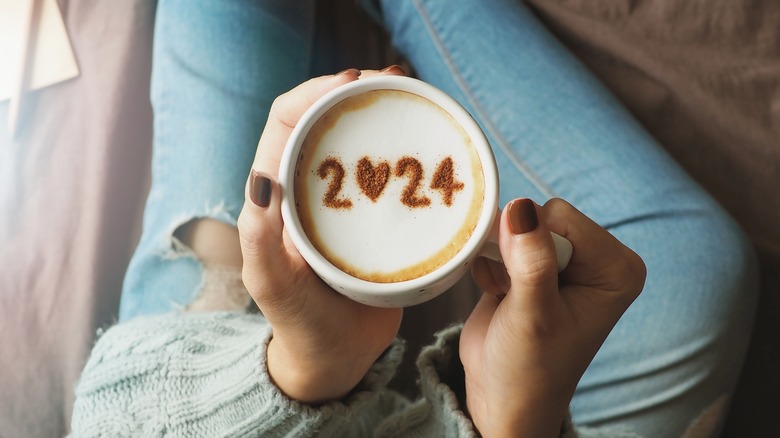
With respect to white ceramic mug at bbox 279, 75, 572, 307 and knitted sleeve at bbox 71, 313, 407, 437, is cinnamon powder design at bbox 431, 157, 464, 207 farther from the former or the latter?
knitted sleeve at bbox 71, 313, 407, 437

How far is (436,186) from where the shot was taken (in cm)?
52

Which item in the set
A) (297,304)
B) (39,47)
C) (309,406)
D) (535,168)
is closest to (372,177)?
(297,304)

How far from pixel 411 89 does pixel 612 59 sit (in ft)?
1.67

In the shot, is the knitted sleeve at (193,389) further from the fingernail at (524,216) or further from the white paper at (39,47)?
the white paper at (39,47)

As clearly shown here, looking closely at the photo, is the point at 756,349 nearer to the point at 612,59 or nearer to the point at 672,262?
the point at 672,262

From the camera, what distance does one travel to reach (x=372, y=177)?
20.3 inches

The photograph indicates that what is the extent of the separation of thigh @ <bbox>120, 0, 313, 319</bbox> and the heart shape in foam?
1.12 ft

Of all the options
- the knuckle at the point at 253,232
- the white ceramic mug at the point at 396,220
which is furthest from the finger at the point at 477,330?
the knuckle at the point at 253,232

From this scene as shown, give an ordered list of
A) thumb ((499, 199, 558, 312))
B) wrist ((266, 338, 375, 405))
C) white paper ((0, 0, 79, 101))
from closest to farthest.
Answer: thumb ((499, 199, 558, 312)), wrist ((266, 338, 375, 405)), white paper ((0, 0, 79, 101))

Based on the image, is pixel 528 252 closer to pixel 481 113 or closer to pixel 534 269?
pixel 534 269

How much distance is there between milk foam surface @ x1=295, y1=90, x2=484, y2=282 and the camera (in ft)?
1.65

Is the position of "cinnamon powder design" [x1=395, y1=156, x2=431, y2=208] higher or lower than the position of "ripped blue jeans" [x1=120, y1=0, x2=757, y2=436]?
higher

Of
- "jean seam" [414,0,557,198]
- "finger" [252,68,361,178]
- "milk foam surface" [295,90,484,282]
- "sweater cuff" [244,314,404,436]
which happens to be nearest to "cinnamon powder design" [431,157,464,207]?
"milk foam surface" [295,90,484,282]

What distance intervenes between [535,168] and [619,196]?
0.36ft
